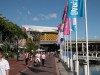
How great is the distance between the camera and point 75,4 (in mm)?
18453

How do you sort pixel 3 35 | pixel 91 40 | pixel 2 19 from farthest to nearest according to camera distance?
1. pixel 91 40
2. pixel 3 35
3. pixel 2 19

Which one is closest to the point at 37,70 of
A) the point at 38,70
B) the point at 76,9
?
the point at 38,70

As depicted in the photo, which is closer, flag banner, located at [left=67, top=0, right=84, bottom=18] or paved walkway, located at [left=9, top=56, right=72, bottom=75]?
flag banner, located at [left=67, top=0, right=84, bottom=18]

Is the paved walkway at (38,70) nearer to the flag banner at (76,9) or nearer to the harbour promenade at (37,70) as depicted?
the harbour promenade at (37,70)

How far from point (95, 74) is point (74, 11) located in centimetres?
3312

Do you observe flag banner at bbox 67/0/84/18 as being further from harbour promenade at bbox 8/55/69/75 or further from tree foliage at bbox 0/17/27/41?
tree foliage at bbox 0/17/27/41

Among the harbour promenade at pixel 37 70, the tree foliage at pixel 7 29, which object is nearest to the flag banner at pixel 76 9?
the harbour promenade at pixel 37 70

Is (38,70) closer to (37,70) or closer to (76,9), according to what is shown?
(37,70)

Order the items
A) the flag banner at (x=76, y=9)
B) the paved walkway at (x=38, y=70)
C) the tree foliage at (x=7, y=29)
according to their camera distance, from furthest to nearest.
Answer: the tree foliage at (x=7, y=29)
the paved walkway at (x=38, y=70)
the flag banner at (x=76, y=9)

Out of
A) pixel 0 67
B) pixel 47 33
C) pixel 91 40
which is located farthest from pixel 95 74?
pixel 47 33

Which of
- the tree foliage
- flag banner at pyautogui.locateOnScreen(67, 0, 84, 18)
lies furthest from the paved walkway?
the tree foliage

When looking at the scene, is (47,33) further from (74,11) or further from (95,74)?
(74,11)

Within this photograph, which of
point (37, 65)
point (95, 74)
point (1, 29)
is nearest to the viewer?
point (37, 65)

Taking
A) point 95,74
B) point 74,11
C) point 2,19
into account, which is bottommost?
point 95,74
